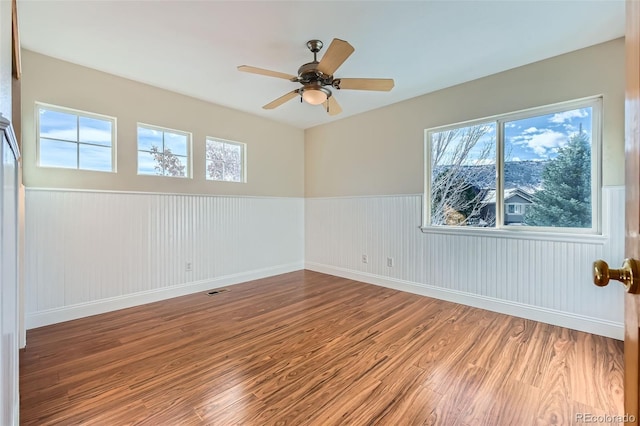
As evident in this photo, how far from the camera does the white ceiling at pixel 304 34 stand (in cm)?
206

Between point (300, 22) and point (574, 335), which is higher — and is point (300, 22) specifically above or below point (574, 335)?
above

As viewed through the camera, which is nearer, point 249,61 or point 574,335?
point 574,335

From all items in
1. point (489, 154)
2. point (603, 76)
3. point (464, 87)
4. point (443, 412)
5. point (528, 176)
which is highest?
point (464, 87)

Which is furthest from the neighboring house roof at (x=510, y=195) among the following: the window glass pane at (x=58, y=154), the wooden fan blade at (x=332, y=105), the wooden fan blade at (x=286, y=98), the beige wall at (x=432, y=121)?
the window glass pane at (x=58, y=154)

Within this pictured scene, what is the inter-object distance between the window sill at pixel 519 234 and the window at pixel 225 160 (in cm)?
286

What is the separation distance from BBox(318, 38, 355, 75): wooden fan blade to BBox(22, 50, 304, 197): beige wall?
2.33 metres

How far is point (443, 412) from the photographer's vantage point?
5.13ft

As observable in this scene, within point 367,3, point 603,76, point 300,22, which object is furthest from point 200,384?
point 603,76

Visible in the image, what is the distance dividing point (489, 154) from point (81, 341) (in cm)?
448

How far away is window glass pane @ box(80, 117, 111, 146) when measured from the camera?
9.80 feet

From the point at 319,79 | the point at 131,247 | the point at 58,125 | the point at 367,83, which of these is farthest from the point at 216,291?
the point at 367,83

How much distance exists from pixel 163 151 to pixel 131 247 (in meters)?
1.26

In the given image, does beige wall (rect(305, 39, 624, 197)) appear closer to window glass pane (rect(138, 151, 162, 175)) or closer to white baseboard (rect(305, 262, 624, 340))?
white baseboard (rect(305, 262, 624, 340))

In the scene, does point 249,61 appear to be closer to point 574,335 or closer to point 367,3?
point 367,3
